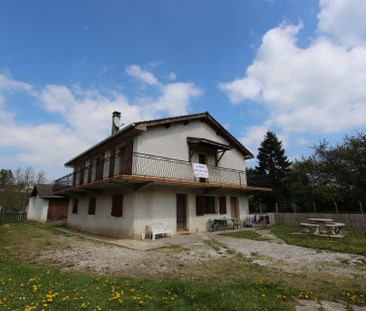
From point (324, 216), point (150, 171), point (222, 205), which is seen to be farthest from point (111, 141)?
point (324, 216)

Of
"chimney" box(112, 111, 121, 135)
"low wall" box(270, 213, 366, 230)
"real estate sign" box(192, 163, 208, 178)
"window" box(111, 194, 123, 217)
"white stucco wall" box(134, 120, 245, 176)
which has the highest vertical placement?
"chimney" box(112, 111, 121, 135)

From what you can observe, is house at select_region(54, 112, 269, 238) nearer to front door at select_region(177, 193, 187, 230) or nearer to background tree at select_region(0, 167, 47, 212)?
front door at select_region(177, 193, 187, 230)

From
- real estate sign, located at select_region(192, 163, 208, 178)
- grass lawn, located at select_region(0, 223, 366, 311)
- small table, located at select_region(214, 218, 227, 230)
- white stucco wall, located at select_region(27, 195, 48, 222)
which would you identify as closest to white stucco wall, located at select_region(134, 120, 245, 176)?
real estate sign, located at select_region(192, 163, 208, 178)

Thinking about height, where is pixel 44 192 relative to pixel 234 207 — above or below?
above

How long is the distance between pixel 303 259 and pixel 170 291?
4.96 meters

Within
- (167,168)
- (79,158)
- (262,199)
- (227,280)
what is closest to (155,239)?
(167,168)

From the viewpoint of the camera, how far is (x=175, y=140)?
1502 centimetres

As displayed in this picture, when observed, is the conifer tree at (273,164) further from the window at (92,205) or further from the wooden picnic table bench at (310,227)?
the window at (92,205)

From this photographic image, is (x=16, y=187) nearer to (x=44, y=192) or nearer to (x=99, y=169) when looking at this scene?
(x=44, y=192)

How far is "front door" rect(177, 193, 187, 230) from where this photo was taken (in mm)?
14039

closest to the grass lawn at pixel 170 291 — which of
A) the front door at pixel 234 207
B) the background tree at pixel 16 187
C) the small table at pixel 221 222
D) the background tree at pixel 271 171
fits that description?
the small table at pixel 221 222

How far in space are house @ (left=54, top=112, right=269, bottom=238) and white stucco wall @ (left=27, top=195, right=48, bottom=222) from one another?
931 cm

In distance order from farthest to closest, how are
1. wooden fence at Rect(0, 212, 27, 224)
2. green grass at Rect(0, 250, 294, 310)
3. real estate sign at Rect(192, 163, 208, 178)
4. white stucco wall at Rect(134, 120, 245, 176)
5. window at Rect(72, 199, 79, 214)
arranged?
wooden fence at Rect(0, 212, 27, 224)
window at Rect(72, 199, 79, 214)
real estate sign at Rect(192, 163, 208, 178)
white stucco wall at Rect(134, 120, 245, 176)
green grass at Rect(0, 250, 294, 310)

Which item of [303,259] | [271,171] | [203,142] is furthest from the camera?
[271,171]
